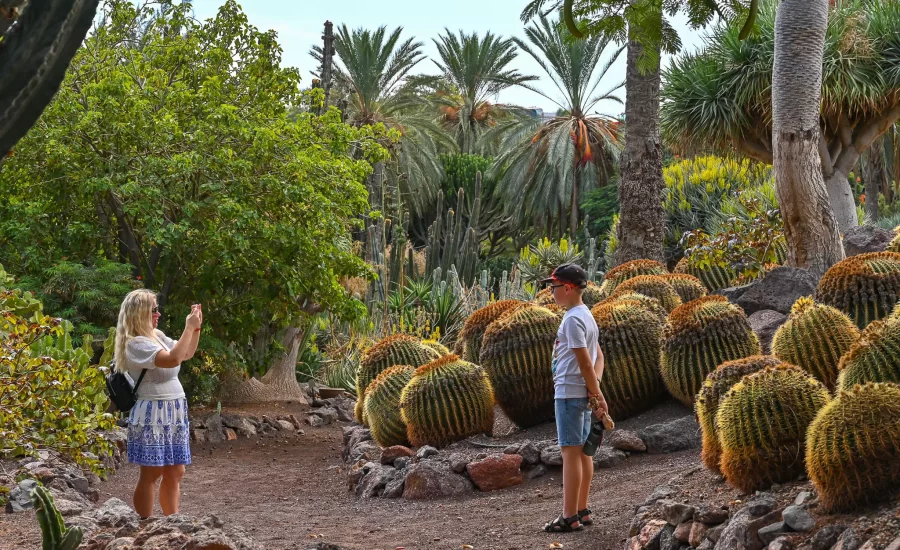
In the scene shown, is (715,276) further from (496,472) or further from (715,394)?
(715,394)

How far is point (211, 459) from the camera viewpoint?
34.6 feet

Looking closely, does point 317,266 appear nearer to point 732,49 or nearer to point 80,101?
point 80,101

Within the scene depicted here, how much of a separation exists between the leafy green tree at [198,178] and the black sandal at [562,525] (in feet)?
20.7

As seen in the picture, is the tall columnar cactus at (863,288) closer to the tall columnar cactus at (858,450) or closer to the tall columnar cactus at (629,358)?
the tall columnar cactus at (629,358)

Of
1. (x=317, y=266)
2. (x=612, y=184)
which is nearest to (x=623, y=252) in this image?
(x=317, y=266)

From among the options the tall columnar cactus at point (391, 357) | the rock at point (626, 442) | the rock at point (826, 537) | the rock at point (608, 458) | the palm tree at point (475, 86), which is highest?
the palm tree at point (475, 86)

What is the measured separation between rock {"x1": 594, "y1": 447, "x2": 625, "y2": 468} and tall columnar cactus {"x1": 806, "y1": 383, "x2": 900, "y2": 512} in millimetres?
2816

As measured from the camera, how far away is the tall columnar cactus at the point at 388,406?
8.61 meters

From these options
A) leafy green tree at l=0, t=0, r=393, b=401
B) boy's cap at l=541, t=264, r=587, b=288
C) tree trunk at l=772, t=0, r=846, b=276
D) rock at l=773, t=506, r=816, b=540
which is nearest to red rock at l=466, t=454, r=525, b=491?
boy's cap at l=541, t=264, r=587, b=288

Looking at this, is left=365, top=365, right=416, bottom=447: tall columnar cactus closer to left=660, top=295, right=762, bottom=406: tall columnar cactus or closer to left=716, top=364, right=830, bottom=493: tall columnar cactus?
left=660, top=295, right=762, bottom=406: tall columnar cactus

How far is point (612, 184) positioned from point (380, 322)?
16922 millimetres

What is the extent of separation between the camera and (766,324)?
8.41 metres

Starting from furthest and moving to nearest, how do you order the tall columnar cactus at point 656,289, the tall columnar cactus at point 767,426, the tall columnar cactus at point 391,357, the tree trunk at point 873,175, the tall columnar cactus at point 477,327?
1. the tree trunk at point 873,175
2. the tall columnar cactus at point 391,357
3. the tall columnar cactus at point 477,327
4. the tall columnar cactus at point 656,289
5. the tall columnar cactus at point 767,426

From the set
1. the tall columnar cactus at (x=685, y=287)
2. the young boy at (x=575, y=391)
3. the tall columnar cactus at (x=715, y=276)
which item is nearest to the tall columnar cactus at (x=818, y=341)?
the young boy at (x=575, y=391)
